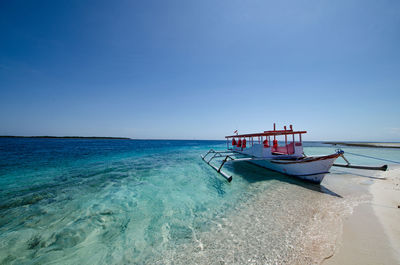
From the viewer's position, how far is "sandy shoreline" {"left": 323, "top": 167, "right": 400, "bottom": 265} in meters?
3.53

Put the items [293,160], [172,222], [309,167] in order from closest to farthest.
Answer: [172,222] < [309,167] < [293,160]

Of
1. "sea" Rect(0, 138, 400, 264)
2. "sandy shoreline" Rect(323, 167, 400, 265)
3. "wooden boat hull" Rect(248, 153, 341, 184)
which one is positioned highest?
"wooden boat hull" Rect(248, 153, 341, 184)

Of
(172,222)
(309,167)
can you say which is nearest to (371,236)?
(309,167)

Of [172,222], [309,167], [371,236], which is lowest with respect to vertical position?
[172,222]

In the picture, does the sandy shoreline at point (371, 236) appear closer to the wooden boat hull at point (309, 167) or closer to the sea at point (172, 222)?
the sea at point (172, 222)

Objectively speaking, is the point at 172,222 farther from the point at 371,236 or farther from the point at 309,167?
the point at 309,167

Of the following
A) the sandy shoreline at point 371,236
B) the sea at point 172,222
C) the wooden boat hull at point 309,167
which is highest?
the wooden boat hull at point 309,167

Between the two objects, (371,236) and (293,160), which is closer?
(371,236)

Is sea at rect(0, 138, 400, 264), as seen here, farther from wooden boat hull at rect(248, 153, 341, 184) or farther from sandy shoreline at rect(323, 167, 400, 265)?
wooden boat hull at rect(248, 153, 341, 184)

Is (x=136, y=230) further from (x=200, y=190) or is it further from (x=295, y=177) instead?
(x=295, y=177)

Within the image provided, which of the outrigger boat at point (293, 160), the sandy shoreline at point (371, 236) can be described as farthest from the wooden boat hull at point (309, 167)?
the sandy shoreline at point (371, 236)

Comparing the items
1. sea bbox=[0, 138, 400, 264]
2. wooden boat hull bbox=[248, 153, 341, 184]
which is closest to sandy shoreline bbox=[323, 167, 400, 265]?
sea bbox=[0, 138, 400, 264]

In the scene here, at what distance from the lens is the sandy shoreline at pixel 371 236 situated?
353cm

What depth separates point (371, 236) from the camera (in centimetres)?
431
